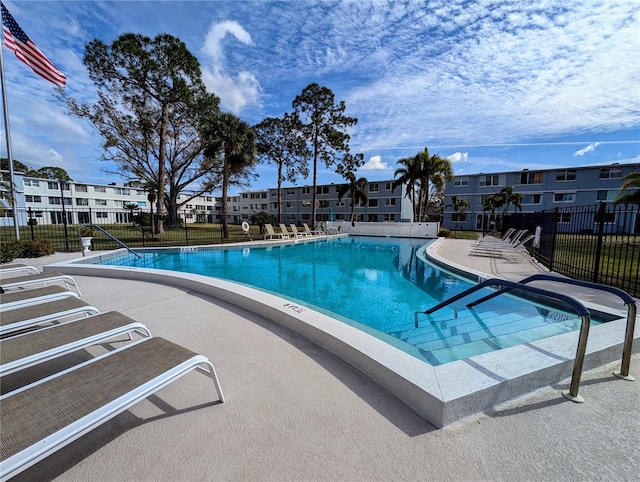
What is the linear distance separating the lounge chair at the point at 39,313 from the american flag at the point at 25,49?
11.2 m

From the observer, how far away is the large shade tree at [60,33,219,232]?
19.5 m

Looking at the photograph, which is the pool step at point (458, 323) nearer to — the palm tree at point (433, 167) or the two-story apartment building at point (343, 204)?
the palm tree at point (433, 167)

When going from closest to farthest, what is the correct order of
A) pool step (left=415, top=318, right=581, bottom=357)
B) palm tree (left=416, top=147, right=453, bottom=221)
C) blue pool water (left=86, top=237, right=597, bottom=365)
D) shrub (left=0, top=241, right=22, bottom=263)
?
pool step (left=415, top=318, right=581, bottom=357) → blue pool water (left=86, top=237, right=597, bottom=365) → shrub (left=0, top=241, right=22, bottom=263) → palm tree (left=416, top=147, right=453, bottom=221)

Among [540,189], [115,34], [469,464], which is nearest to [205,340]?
[469,464]

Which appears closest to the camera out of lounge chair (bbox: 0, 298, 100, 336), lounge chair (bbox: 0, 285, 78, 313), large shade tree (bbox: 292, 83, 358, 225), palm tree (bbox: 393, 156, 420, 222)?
lounge chair (bbox: 0, 298, 100, 336)

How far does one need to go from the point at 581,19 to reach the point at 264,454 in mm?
8692

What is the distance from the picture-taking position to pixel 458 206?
34.7 metres

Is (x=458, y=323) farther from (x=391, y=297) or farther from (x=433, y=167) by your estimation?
(x=433, y=167)

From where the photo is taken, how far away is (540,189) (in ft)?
103

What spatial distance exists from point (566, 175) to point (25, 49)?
42.6 meters

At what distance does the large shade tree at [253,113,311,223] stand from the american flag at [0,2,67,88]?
1864 cm

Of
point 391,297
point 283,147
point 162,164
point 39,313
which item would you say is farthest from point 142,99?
point 391,297

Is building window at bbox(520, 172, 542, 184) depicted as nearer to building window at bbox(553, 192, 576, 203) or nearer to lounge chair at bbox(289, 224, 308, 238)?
building window at bbox(553, 192, 576, 203)

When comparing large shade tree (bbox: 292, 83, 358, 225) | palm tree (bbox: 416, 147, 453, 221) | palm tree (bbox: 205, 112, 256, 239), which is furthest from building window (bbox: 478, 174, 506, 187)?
palm tree (bbox: 205, 112, 256, 239)
